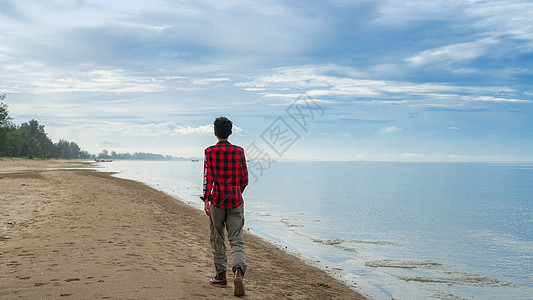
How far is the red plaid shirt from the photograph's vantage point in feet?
18.8

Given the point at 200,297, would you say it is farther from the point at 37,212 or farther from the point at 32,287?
the point at 37,212

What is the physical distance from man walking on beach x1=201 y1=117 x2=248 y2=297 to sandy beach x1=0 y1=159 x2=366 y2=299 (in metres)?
0.79

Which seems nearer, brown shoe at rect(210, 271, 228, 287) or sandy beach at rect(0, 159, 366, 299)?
sandy beach at rect(0, 159, 366, 299)

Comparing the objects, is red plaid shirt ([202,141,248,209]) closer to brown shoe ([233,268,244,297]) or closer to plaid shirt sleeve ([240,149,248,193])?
plaid shirt sleeve ([240,149,248,193])

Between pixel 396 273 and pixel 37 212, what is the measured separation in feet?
41.2

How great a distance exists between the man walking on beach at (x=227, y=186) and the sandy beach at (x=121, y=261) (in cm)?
79

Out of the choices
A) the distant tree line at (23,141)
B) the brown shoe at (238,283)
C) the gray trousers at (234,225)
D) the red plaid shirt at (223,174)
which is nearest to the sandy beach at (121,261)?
the brown shoe at (238,283)

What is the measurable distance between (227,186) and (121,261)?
3203 millimetres

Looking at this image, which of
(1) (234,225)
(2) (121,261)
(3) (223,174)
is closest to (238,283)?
(1) (234,225)

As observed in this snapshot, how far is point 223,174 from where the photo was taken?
5777mm

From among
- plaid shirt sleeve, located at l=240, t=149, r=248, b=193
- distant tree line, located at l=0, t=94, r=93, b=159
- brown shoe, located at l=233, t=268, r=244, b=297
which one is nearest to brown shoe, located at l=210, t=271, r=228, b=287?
brown shoe, located at l=233, t=268, r=244, b=297

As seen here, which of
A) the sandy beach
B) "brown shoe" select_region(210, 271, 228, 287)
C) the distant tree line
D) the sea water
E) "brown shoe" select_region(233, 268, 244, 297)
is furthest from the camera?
the distant tree line

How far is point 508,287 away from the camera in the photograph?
10.6 metres

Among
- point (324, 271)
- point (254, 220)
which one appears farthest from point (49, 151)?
point (324, 271)
